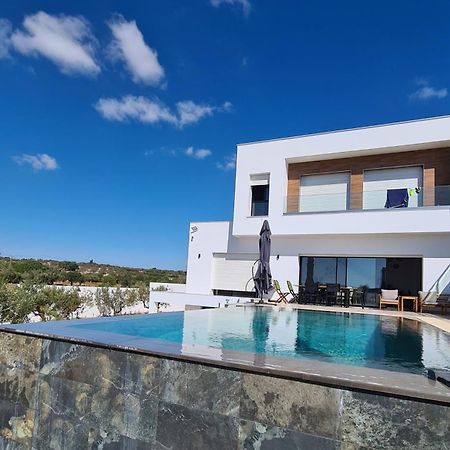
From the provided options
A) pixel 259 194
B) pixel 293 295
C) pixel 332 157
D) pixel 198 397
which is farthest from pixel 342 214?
pixel 198 397

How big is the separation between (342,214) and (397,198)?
7.44 feet

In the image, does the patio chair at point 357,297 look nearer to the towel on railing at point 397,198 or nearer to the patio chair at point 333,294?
the patio chair at point 333,294

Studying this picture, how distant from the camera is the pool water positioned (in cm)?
526

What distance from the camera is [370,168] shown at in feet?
54.9

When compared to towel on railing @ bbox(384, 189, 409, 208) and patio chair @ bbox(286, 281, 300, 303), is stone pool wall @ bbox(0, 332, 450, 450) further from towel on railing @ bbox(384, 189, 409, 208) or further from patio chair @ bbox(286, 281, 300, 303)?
towel on railing @ bbox(384, 189, 409, 208)

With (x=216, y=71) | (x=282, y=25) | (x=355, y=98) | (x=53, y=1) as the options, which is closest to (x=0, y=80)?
(x=53, y=1)

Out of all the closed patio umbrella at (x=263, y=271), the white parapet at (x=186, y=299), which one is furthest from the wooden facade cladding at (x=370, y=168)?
the white parapet at (x=186, y=299)

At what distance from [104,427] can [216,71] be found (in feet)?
52.2

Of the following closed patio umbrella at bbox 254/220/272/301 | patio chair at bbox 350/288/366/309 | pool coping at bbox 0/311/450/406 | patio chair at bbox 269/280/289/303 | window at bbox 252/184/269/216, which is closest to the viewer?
pool coping at bbox 0/311/450/406

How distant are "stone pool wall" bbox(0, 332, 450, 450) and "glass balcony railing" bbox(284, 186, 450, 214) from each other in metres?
14.1

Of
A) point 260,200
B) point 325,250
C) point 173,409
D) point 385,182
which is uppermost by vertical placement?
point 385,182

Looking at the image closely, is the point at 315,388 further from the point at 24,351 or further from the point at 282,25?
the point at 282,25

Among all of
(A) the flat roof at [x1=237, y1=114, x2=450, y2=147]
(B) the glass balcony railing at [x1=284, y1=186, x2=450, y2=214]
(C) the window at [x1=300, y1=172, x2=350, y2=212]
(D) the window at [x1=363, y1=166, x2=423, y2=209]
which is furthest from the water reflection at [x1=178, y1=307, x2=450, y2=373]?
(A) the flat roof at [x1=237, y1=114, x2=450, y2=147]

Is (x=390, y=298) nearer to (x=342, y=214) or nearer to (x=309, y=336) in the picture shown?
(x=342, y=214)
